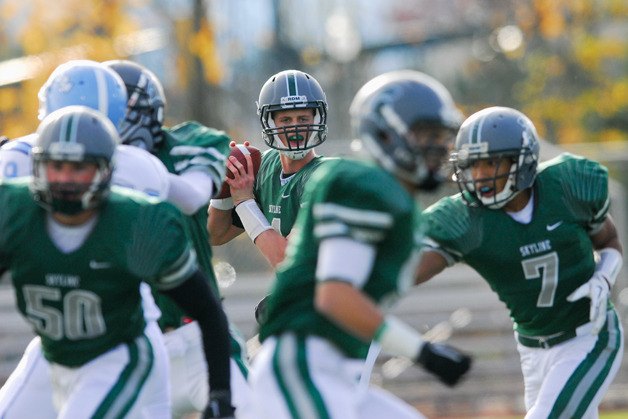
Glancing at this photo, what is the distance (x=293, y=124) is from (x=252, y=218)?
1.61 ft

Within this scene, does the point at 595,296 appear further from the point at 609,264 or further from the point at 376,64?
the point at 376,64

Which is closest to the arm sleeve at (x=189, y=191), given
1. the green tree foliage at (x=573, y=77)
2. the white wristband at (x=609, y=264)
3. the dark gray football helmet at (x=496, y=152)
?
the dark gray football helmet at (x=496, y=152)

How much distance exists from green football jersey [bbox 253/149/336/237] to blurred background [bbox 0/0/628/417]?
5.13m

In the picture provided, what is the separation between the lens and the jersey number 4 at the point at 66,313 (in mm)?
4465

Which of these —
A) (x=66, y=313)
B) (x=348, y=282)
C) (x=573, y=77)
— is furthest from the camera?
(x=573, y=77)

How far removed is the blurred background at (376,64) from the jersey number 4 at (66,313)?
274 inches

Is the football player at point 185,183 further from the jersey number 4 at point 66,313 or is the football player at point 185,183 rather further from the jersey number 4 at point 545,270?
the jersey number 4 at point 545,270

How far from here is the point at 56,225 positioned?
4.48m

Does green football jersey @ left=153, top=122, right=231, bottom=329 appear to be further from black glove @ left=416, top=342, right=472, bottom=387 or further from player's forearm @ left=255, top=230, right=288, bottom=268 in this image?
black glove @ left=416, top=342, right=472, bottom=387

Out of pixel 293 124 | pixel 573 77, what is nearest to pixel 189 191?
pixel 293 124

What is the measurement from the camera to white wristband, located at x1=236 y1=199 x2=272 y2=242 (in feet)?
20.3

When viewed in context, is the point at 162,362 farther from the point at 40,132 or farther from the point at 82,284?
the point at 40,132

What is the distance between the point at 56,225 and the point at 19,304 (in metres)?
0.32

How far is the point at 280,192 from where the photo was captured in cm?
635
